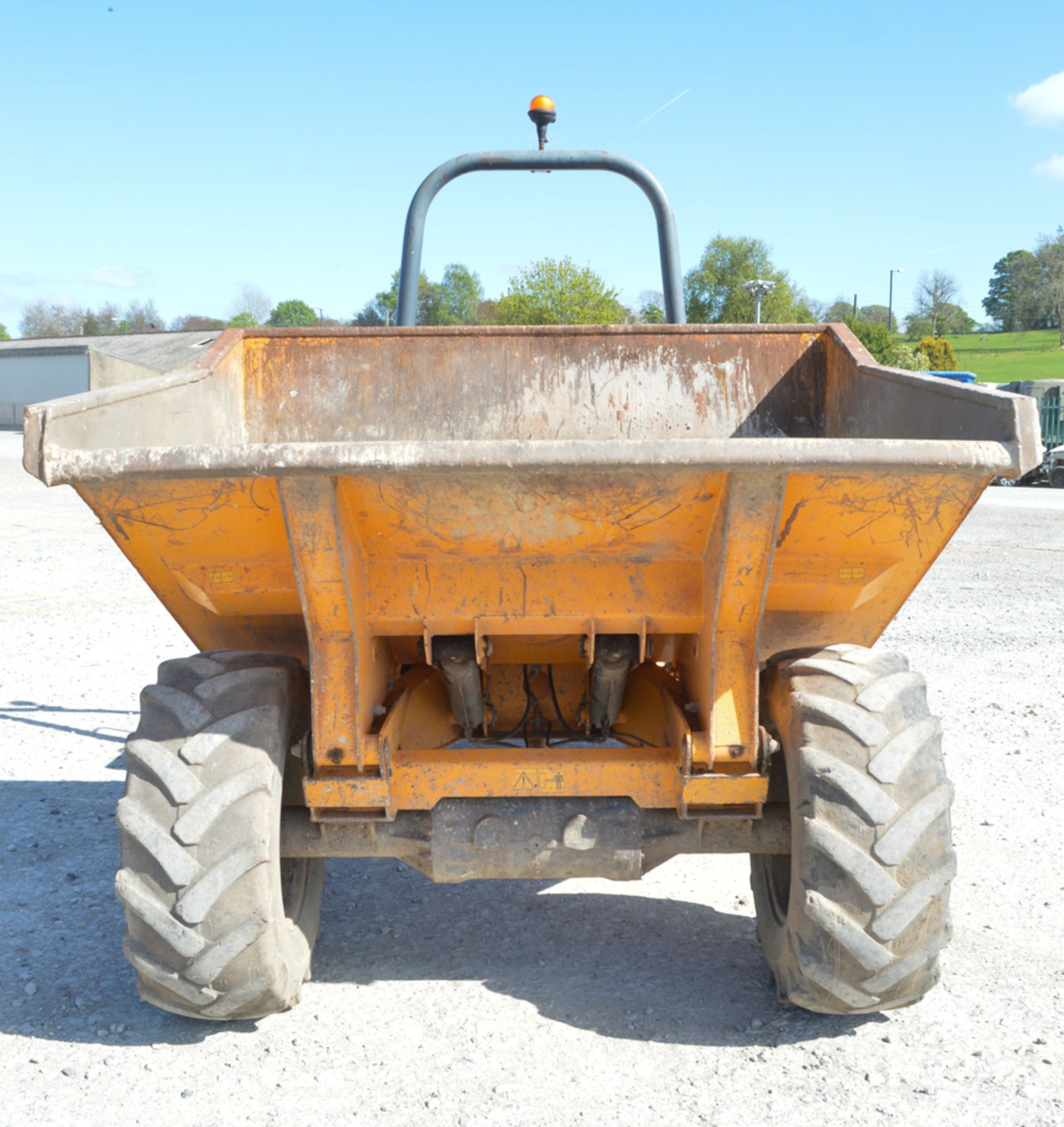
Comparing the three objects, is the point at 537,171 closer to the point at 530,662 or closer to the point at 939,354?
the point at 530,662

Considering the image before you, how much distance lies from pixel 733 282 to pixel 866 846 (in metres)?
71.5

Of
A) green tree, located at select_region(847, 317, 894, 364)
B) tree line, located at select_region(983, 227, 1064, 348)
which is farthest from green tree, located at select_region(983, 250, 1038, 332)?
green tree, located at select_region(847, 317, 894, 364)

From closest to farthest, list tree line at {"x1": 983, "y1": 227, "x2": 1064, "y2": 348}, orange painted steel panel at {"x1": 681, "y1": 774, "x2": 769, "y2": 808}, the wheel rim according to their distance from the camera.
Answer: orange painted steel panel at {"x1": 681, "y1": 774, "x2": 769, "y2": 808}, the wheel rim, tree line at {"x1": 983, "y1": 227, "x2": 1064, "y2": 348}

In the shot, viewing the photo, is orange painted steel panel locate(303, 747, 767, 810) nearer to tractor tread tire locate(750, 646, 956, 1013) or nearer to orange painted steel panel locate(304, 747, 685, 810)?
orange painted steel panel locate(304, 747, 685, 810)

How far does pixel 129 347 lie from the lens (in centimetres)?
5259

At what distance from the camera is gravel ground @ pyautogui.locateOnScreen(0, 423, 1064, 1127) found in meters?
2.56

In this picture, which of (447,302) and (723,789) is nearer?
(723,789)

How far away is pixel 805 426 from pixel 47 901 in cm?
315

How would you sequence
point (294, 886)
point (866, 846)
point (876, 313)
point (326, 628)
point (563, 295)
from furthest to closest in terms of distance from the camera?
point (876, 313) < point (563, 295) < point (294, 886) < point (326, 628) < point (866, 846)

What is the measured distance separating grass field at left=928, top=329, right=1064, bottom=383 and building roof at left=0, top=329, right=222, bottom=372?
127 ft

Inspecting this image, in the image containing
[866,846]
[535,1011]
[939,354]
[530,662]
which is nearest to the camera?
[866,846]

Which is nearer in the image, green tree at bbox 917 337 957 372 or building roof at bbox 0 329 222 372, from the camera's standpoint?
building roof at bbox 0 329 222 372

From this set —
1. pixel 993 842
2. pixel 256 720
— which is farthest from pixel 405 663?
pixel 993 842

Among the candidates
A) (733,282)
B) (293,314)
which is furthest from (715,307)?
(293,314)
